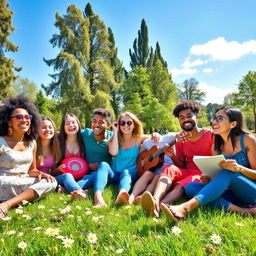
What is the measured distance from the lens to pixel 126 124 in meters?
4.46

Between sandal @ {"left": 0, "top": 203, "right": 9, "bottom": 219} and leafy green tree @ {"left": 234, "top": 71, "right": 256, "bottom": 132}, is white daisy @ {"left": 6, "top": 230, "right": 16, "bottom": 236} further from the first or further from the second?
leafy green tree @ {"left": 234, "top": 71, "right": 256, "bottom": 132}

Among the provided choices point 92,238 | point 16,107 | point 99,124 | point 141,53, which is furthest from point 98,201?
point 141,53

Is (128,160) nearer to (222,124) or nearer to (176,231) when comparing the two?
(222,124)

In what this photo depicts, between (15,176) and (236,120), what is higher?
(236,120)

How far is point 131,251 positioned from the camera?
175 centimetres

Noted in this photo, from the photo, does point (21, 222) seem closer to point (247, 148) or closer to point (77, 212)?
point (77, 212)

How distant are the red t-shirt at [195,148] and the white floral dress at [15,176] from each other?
2320 mm

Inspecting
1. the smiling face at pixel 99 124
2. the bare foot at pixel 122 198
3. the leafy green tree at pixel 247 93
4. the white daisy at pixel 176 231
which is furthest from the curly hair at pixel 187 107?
the leafy green tree at pixel 247 93

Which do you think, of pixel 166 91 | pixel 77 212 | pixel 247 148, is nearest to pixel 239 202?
pixel 247 148

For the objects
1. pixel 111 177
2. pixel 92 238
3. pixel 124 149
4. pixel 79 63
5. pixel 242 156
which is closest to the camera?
pixel 92 238

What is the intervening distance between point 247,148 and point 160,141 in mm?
1866

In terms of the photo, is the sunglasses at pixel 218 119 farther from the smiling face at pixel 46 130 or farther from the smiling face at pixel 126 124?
the smiling face at pixel 46 130

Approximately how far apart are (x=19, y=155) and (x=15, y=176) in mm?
323

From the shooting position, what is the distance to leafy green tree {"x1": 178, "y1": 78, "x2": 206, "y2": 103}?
47.5m
